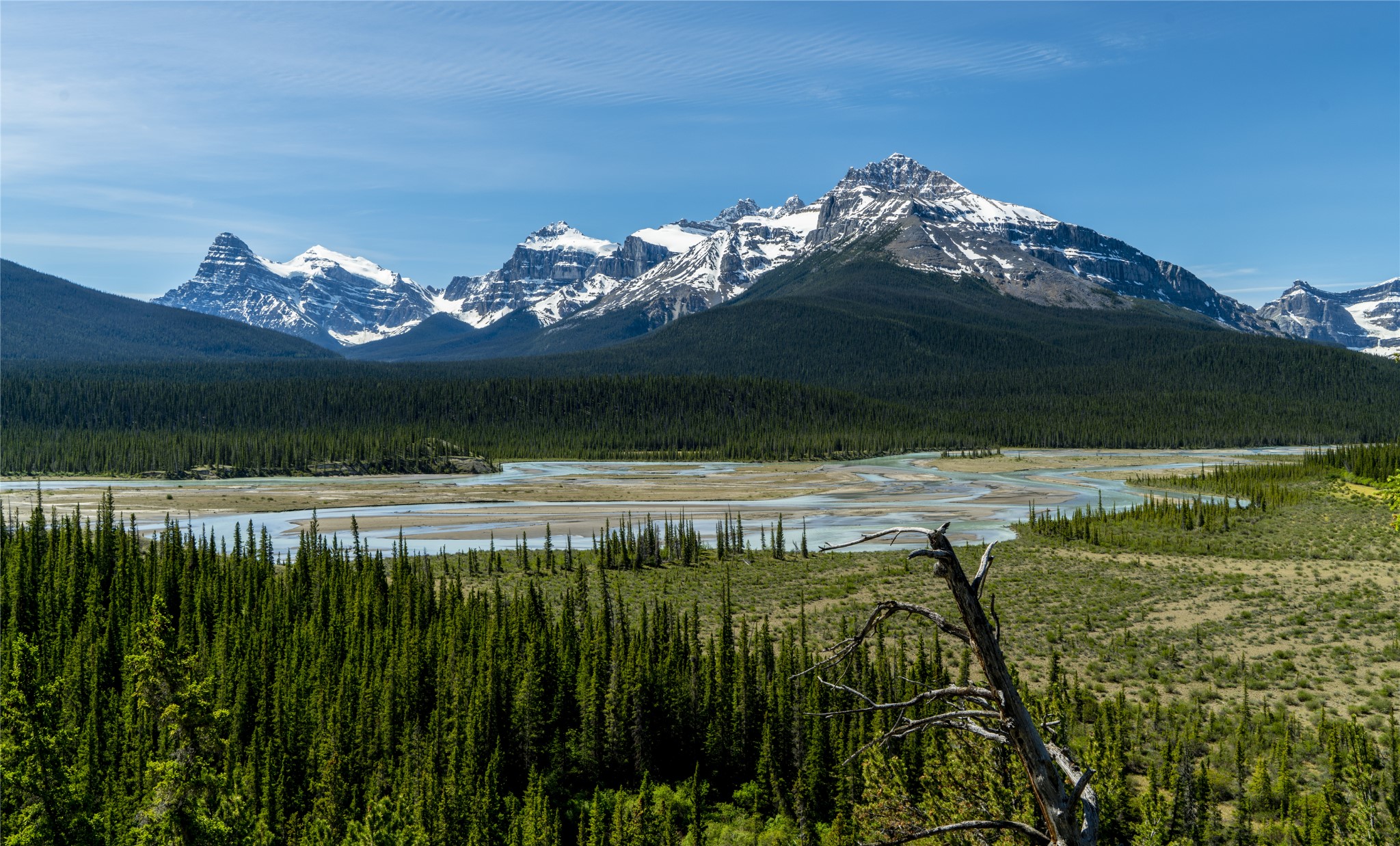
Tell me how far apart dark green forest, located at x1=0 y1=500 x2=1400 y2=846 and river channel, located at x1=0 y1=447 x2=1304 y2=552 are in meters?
35.4

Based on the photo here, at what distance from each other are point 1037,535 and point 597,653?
2071 inches

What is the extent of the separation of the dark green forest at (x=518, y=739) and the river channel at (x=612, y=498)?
116 ft

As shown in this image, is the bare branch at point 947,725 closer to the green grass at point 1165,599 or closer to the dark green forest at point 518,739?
the dark green forest at point 518,739

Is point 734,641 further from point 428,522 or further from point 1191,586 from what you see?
point 428,522

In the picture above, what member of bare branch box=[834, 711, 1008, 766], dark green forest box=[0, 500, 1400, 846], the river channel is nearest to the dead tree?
bare branch box=[834, 711, 1008, 766]

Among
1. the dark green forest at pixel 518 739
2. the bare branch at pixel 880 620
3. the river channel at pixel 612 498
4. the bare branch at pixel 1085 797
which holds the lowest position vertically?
the dark green forest at pixel 518 739

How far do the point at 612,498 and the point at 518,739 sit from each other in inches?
3141

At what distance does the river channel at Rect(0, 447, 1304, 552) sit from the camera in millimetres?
84250

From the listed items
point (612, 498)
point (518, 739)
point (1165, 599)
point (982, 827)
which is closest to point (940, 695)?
point (982, 827)

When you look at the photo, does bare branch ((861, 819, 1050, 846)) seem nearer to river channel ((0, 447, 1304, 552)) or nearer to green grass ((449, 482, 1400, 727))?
green grass ((449, 482, 1400, 727))

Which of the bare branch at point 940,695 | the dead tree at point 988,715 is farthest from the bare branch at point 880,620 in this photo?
the bare branch at point 940,695

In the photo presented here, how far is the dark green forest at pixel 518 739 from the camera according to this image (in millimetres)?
21141

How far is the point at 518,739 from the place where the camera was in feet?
104

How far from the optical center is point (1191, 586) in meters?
54.3
